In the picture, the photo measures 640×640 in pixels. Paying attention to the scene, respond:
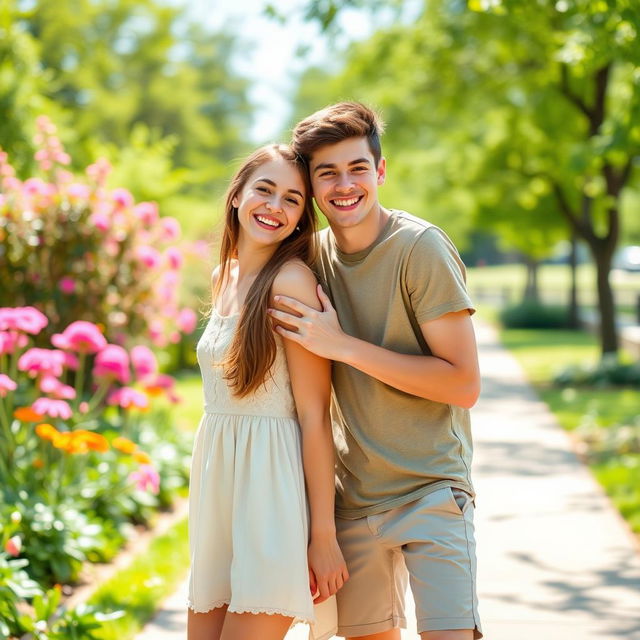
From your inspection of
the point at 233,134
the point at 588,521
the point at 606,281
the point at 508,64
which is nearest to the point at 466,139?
the point at 508,64

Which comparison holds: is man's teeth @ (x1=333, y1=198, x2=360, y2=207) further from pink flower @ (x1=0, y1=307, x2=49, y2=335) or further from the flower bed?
pink flower @ (x1=0, y1=307, x2=49, y2=335)

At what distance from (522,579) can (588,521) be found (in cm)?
139

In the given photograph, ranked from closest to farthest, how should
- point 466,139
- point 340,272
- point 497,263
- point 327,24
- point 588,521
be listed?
point 340,272, point 588,521, point 327,24, point 466,139, point 497,263

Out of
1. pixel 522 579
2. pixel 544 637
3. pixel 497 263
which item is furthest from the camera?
pixel 497 263

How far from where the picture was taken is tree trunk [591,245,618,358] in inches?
576

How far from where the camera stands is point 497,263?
83.4 metres

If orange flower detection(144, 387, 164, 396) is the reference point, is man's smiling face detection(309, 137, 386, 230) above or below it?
above

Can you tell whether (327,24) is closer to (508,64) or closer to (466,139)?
(508,64)

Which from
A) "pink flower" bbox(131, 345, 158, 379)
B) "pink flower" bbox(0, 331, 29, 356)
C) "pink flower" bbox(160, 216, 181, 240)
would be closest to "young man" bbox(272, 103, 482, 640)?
"pink flower" bbox(0, 331, 29, 356)

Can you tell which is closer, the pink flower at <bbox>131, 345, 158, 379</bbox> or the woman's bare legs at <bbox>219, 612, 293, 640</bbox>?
the woman's bare legs at <bbox>219, 612, 293, 640</bbox>

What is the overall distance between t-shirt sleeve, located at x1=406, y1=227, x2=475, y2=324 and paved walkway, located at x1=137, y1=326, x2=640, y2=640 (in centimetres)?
218

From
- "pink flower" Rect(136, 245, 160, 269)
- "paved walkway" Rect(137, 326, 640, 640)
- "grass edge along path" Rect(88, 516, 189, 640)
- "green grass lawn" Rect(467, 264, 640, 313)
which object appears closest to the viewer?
"grass edge along path" Rect(88, 516, 189, 640)

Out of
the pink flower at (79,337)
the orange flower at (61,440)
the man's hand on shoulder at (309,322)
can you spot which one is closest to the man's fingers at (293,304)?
the man's hand on shoulder at (309,322)

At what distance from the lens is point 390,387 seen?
2.96 meters
